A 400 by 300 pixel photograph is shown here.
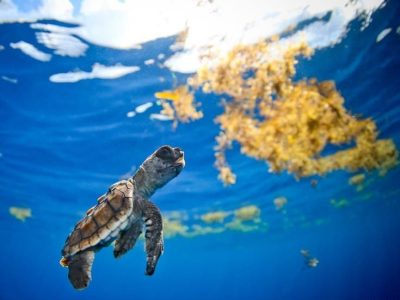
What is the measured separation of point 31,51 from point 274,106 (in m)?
9.25

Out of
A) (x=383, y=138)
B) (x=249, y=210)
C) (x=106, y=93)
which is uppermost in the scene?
(x=249, y=210)

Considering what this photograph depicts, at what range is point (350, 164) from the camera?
762 inches

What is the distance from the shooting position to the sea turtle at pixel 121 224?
4031 mm

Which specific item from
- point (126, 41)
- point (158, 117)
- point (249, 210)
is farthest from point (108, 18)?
point (249, 210)

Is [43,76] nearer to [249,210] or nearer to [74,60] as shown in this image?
[74,60]

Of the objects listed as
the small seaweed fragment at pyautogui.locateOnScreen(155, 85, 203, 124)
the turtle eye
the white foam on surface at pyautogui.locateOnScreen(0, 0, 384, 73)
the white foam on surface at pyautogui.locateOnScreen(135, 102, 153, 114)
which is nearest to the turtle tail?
the turtle eye

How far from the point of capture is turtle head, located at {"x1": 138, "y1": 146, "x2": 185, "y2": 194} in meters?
4.30

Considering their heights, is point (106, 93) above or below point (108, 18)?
above

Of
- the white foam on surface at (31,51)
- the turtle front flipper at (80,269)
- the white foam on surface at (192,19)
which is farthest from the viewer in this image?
the white foam on surface at (31,51)

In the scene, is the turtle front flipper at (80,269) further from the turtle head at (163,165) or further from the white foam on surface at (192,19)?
the white foam on surface at (192,19)

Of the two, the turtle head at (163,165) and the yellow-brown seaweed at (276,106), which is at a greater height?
the yellow-brown seaweed at (276,106)

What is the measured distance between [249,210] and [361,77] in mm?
23661

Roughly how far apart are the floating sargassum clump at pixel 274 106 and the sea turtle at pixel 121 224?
780 centimetres

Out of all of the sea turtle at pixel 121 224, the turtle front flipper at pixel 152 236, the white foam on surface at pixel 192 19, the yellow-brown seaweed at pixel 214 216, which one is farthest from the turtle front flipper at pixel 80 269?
the yellow-brown seaweed at pixel 214 216
